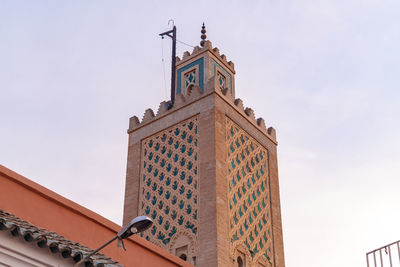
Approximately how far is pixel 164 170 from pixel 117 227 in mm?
4076

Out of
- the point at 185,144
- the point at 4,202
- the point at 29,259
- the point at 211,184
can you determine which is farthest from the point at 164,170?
the point at 29,259

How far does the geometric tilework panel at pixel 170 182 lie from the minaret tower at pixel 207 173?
0.02 metres

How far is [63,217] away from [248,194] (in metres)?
5.03

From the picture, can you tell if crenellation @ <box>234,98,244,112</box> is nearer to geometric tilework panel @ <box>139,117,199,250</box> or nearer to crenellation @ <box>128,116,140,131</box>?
geometric tilework panel @ <box>139,117,199,250</box>

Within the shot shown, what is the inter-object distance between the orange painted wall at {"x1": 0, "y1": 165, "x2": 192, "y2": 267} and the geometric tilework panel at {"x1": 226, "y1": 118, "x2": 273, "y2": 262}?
3033 mm

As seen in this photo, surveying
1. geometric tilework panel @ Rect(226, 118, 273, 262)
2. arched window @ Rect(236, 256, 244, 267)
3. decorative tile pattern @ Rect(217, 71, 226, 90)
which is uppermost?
decorative tile pattern @ Rect(217, 71, 226, 90)

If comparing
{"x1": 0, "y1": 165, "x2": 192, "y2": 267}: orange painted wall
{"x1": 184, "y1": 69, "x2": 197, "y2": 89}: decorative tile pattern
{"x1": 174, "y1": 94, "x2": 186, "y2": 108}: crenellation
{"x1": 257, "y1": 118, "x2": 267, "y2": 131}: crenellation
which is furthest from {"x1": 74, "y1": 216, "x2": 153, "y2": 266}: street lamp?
{"x1": 257, "y1": 118, "x2": 267, "y2": 131}: crenellation

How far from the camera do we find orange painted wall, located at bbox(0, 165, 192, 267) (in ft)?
20.6

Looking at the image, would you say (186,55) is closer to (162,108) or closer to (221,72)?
(221,72)

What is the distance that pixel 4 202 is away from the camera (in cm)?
616

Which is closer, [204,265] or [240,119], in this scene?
[204,265]

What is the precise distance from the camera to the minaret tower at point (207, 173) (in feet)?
33.5

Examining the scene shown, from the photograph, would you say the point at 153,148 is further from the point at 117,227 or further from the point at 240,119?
the point at 117,227

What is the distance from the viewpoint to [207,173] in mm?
10500
